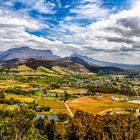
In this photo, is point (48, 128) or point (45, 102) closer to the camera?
point (48, 128)

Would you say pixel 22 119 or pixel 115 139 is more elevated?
pixel 22 119

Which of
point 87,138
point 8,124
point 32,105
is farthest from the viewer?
point 32,105

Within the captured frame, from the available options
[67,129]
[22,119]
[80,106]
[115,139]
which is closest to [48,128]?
[67,129]

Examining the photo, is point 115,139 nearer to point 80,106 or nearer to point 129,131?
point 129,131

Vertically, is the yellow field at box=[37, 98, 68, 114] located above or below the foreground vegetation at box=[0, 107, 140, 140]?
below

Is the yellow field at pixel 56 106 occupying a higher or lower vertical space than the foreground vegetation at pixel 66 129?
lower

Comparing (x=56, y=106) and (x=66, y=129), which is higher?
(x=66, y=129)

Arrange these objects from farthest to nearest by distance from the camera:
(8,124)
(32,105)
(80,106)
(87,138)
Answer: (80,106), (32,105), (87,138), (8,124)

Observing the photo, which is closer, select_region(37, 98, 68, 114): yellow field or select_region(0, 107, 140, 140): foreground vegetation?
select_region(0, 107, 140, 140): foreground vegetation

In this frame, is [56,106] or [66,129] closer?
[66,129]

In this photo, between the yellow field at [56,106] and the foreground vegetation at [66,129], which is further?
the yellow field at [56,106]

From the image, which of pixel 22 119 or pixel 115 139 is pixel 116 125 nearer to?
pixel 115 139
